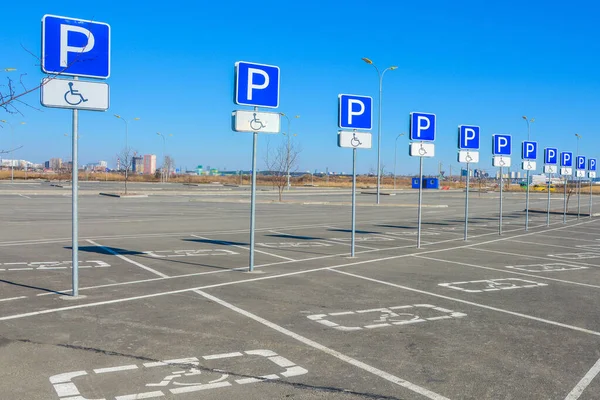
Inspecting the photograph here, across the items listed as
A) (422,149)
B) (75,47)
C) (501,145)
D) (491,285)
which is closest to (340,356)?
(491,285)

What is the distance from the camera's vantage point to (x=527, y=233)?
20781 mm

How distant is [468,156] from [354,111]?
A: 20.8ft

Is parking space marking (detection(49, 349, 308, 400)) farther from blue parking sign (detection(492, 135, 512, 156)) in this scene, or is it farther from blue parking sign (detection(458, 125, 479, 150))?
blue parking sign (detection(492, 135, 512, 156))

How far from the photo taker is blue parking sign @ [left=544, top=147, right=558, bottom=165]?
→ 24.0 metres

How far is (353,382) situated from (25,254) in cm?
976

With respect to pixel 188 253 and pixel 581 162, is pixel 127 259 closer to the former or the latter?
pixel 188 253

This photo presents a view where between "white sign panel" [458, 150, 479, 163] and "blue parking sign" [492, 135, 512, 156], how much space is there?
6.74ft

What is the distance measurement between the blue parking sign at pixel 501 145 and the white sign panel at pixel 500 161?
0.46ft

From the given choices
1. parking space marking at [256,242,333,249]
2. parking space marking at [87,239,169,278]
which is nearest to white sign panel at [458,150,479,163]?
parking space marking at [256,242,333,249]

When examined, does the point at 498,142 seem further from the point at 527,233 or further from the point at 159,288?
the point at 159,288

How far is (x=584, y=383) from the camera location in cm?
499

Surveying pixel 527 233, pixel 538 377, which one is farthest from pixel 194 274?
pixel 527 233

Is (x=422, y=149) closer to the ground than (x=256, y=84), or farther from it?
closer to the ground

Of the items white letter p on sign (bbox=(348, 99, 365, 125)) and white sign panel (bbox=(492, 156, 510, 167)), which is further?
white sign panel (bbox=(492, 156, 510, 167))
